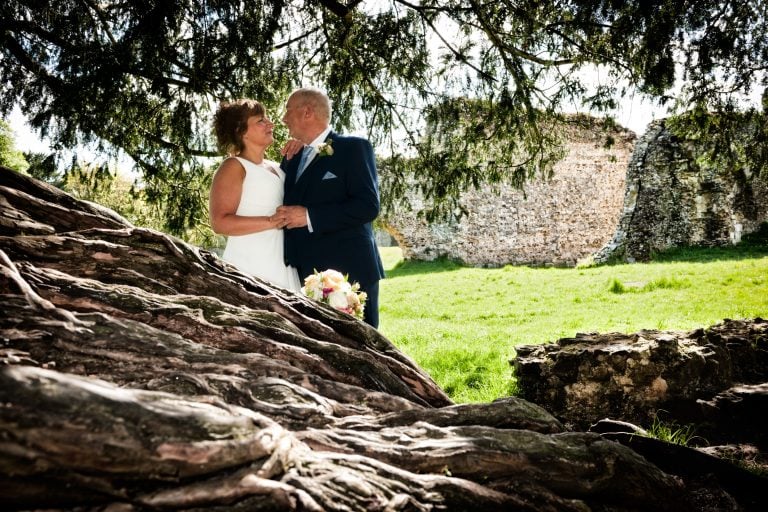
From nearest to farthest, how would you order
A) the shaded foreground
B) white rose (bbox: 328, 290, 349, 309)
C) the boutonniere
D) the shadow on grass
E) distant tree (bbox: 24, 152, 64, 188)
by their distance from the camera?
the shaded foreground < white rose (bbox: 328, 290, 349, 309) < the boutonniere < distant tree (bbox: 24, 152, 64, 188) < the shadow on grass

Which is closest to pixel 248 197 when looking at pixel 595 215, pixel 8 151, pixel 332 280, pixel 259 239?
pixel 259 239

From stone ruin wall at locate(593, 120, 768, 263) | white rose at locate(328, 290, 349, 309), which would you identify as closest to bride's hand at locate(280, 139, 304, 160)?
white rose at locate(328, 290, 349, 309)

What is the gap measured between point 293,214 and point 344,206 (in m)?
0.32

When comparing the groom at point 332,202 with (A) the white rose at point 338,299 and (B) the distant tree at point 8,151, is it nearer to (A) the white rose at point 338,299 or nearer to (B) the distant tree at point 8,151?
(A) the white rose at point 338,299

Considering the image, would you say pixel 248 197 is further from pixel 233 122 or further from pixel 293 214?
pixel 233 122

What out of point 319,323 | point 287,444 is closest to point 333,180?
point 319,323

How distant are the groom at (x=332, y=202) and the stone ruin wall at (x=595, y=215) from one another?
1179 cm

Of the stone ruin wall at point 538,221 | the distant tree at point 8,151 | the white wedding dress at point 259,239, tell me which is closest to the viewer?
the white wedding dress at point 259,239

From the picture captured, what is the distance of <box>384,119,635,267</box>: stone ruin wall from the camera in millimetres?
18984

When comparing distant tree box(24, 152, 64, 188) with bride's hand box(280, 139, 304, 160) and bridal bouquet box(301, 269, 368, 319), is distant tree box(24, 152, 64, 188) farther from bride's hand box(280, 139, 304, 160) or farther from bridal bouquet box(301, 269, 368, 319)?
bridal bouquet box(301, 269, 368, 319)

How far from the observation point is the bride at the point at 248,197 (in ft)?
10.2

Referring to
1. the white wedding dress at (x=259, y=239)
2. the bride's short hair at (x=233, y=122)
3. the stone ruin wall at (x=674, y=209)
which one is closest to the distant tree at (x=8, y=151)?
the bride's short hair at (x=233, y=122)

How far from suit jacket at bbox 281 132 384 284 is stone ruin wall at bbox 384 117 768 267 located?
11833 millimetres

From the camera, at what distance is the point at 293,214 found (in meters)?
3.10
